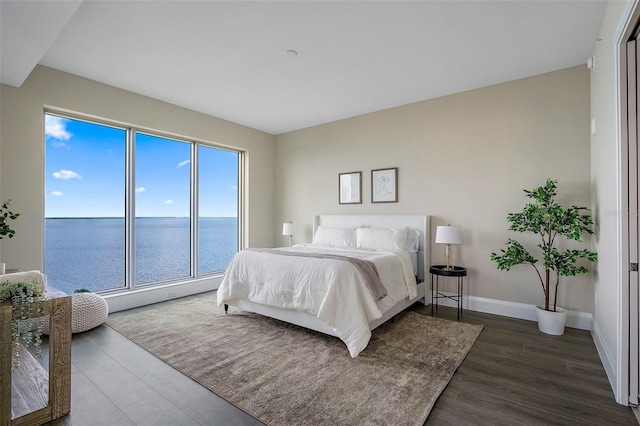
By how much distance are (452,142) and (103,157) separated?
495 cm

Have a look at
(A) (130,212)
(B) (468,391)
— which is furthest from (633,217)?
(A) (130,212)

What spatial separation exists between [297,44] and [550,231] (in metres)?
3.31

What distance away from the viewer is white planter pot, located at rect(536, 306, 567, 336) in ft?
10.2

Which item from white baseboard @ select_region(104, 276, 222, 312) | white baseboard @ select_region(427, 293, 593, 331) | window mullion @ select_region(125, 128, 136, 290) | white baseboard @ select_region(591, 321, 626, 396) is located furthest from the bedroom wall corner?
window mullion @ select_region(125, 128, 136, 290)

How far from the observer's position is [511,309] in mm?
3713

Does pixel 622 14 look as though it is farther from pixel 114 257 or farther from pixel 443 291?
pixel 114 257

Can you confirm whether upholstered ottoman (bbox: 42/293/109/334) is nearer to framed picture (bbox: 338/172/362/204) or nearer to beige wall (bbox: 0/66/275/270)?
beige wall (bbox: 0/66/275/270)

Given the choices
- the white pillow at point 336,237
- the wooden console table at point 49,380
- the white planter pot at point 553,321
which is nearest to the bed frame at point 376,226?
the white pillow at point 336,237

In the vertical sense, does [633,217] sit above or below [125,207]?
below

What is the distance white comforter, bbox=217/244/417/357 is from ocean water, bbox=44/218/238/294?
168 cm

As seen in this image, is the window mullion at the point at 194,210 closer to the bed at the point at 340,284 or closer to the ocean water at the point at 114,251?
the ocean water at the point at 114,251

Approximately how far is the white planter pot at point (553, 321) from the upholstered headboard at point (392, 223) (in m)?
1.44

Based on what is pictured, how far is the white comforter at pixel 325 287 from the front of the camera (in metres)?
2.74

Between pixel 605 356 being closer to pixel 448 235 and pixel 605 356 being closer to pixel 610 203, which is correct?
pixel 610 203
